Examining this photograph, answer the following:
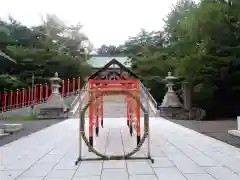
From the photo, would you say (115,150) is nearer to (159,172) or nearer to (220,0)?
(159,172)

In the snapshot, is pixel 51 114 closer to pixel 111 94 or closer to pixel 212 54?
pixel 111 94

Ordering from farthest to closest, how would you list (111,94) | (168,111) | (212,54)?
(212,54) < (168,111) < (111,94)

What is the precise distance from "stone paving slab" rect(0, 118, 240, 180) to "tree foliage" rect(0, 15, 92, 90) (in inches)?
545

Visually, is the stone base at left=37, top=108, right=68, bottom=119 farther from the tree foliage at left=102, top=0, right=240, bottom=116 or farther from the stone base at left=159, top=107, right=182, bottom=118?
the tree foliage at left=102, top=0, right=240, bottom=116

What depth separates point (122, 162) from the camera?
15.4 feet

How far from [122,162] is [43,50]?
2043cm

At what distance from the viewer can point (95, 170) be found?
4.18 m

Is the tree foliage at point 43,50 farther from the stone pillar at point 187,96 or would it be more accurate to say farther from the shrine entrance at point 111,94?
the shrine entrance at point 111,94

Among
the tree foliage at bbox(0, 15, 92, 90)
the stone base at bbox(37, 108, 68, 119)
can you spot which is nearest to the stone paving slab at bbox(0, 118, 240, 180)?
the stone base at bbox(37, 108, 68, 119)

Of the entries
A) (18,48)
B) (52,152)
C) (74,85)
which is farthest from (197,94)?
(18,48)

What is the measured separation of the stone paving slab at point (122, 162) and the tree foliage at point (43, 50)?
1384 centimetres

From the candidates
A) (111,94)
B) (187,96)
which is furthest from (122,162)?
(187,96)

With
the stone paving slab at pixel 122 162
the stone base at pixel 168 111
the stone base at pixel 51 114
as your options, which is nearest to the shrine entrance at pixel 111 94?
the stone paving slab at pixel 122 162

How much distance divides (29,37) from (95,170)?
2545 cm
